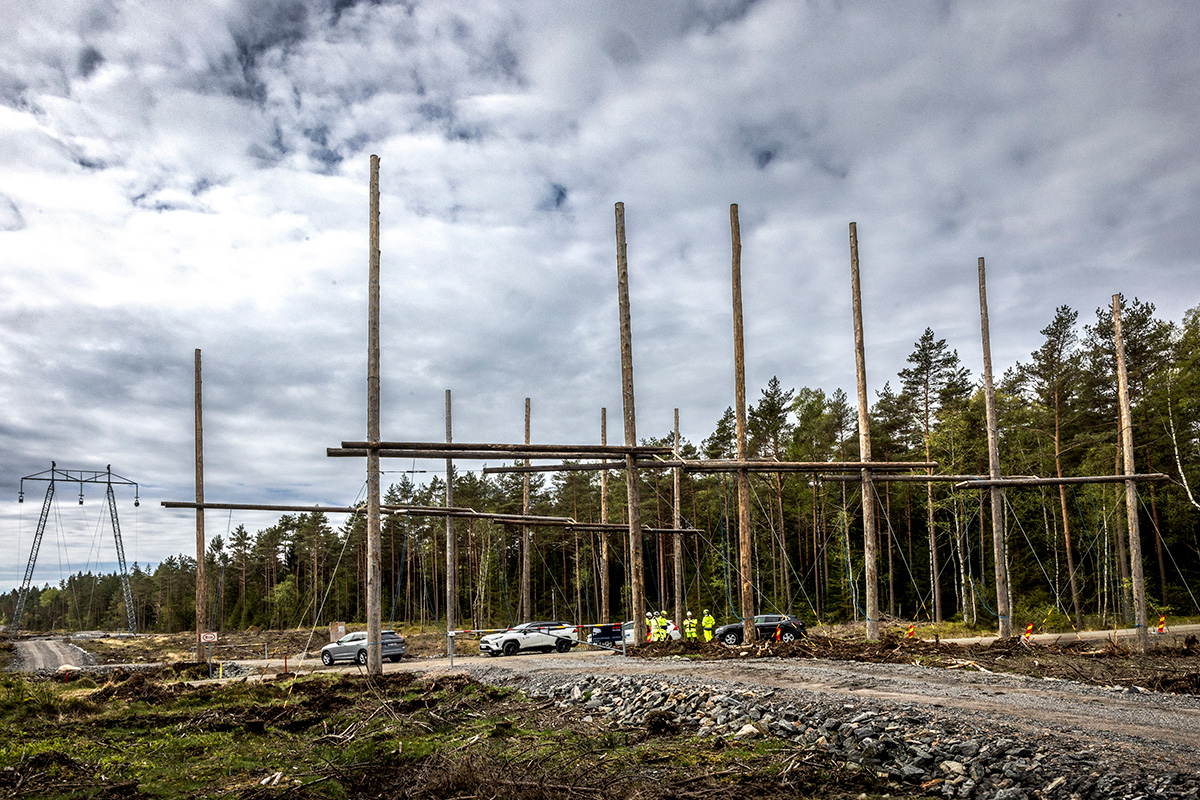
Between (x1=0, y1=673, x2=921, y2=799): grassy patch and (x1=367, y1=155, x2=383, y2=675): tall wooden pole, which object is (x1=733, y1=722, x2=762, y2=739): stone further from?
(x1=367, y1=155, x2=383, y2=675): tall wooden pole

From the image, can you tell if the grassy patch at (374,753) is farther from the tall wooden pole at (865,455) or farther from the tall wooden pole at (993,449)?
the tall wooden pole at (993,449)

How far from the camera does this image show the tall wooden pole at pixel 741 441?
17.7 meters

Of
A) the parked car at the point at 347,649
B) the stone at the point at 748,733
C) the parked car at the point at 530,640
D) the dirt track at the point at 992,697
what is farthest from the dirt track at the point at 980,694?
the parked car at the point at 347,649

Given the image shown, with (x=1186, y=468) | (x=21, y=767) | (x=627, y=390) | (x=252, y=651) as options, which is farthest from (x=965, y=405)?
(x=21, y=767)

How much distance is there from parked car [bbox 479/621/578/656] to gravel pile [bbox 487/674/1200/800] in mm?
16524

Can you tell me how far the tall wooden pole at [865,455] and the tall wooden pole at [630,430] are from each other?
5456 millimetres

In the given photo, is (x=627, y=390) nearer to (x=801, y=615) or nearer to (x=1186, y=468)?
(x=1186, y=468)

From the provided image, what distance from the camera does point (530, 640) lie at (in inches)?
1078

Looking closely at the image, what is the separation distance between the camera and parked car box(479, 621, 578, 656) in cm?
2691

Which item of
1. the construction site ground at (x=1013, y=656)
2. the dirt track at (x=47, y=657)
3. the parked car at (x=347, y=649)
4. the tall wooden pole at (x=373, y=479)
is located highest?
the tall wooden pole at (x=373, y=479)

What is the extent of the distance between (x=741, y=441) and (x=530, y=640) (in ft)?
44.4

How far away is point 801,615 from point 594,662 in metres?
36.1

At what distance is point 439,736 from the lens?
9.75 m

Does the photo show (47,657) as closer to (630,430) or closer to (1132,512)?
(630,430)
